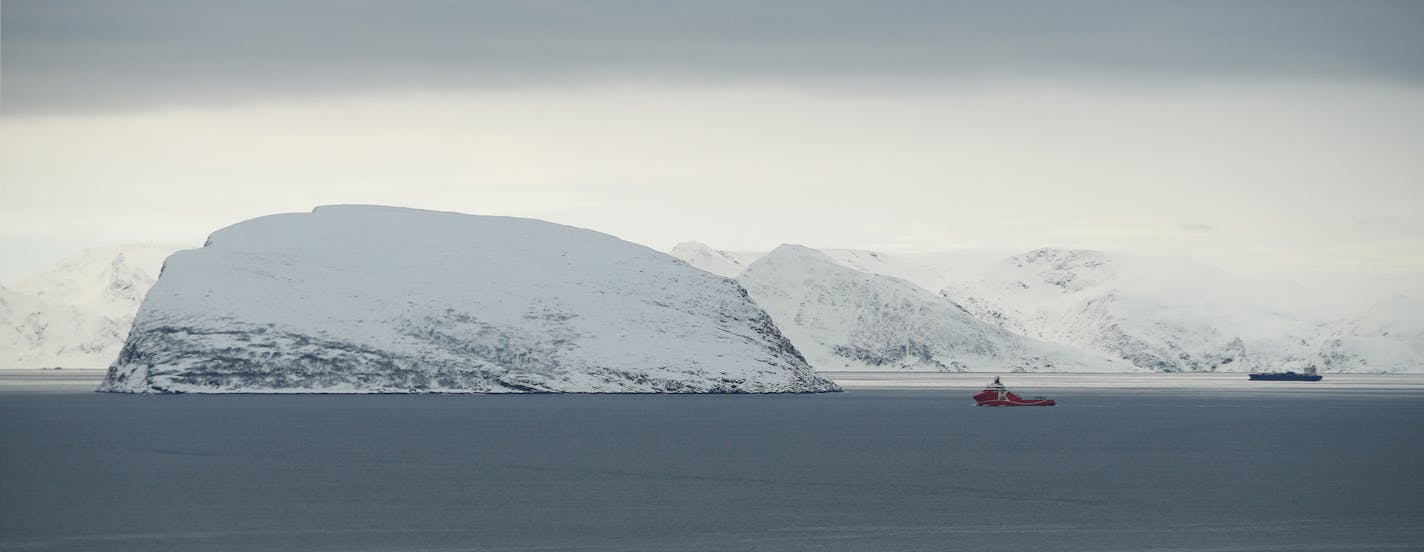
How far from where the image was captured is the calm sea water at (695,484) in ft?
176

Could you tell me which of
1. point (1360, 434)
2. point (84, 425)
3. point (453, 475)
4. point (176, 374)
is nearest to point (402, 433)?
point (84, 425)

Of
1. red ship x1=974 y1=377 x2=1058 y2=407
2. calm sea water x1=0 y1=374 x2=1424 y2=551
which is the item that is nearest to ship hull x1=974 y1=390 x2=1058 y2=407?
red ship x1=974 y1=377 x2=1058 y2=407

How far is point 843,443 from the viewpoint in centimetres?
10194

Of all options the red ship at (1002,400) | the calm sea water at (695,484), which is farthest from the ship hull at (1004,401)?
the calm sea water at (695,484)

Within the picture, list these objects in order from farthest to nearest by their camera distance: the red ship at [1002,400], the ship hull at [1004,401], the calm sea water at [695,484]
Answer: the red ship at [1002,400]
the ship hull at [1004,401]
the calm sea water at [695,484]

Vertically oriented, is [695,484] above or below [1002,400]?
below

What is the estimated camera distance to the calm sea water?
53500 millimetres

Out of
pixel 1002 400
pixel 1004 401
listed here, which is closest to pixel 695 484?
pixel 1004 401

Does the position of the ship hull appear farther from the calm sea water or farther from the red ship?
the calm sea water

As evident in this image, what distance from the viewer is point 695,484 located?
238ft

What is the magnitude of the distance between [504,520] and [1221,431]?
7720 cm

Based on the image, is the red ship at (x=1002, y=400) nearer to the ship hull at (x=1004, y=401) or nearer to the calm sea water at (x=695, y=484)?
the ship hull at (x=1004, y=401)

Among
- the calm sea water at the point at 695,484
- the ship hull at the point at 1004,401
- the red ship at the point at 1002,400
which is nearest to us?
the calm sea water at the point at 695,484

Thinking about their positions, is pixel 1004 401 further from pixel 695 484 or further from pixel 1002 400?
pixel 695 484
